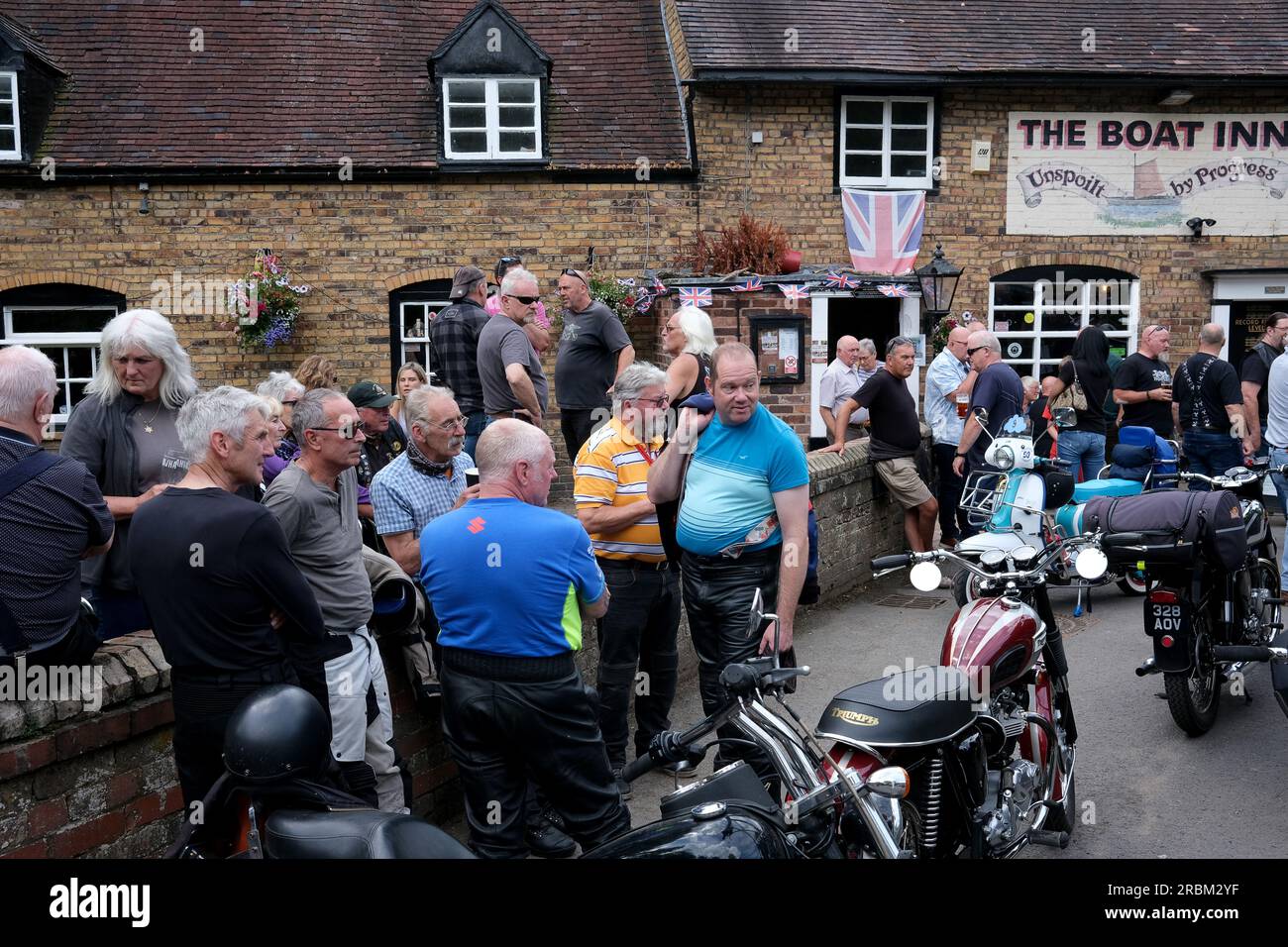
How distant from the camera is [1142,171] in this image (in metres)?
16.9

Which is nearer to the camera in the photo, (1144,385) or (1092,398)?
(1144,385)

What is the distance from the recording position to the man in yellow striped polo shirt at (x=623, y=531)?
18.7 ft

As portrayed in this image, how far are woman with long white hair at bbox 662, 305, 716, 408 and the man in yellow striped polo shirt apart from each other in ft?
2.14

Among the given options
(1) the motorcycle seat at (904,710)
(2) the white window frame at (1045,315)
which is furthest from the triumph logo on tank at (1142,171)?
(1) the motorcycle seat at (904,710)

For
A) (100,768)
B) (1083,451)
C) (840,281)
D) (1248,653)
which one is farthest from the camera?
(840,281)

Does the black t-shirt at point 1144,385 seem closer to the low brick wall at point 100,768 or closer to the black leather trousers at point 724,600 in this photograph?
the black leather trousers at point 724,600

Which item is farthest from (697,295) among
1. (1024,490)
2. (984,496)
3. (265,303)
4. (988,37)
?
(988,37)

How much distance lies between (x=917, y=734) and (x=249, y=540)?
2.18m

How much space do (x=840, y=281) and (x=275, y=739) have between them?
11.3 meters

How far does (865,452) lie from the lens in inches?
392

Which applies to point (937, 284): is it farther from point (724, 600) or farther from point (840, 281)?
point (724, 600)

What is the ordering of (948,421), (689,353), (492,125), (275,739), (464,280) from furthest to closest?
1. (492,125)
2. (948,421)
3. (464,280)
4. (689,353)
5. (275,739)

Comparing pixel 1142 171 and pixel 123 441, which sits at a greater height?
pixel 1142 171

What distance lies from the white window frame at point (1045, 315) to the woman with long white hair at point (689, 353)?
1116cm
